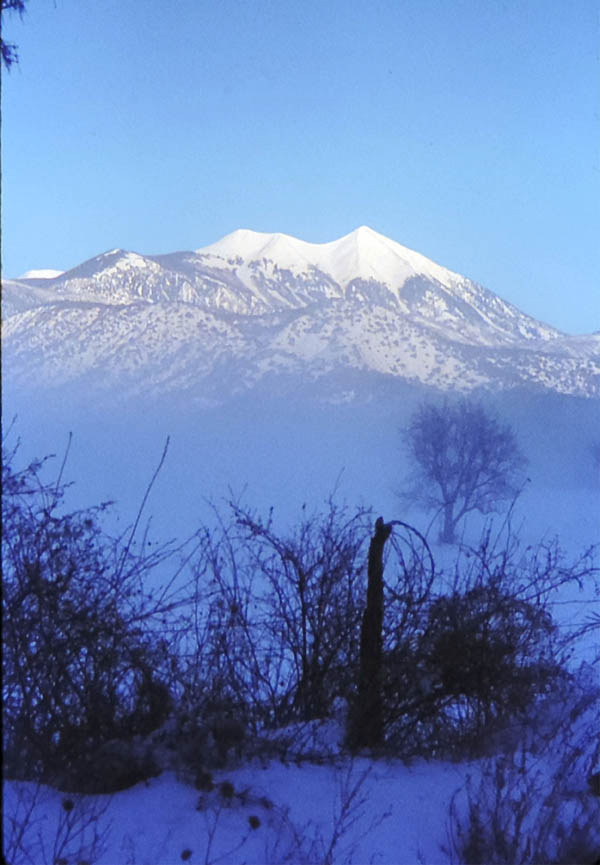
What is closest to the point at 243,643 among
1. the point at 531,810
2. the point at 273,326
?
the point at 531,810

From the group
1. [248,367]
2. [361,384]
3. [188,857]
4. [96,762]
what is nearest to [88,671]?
[96,762]

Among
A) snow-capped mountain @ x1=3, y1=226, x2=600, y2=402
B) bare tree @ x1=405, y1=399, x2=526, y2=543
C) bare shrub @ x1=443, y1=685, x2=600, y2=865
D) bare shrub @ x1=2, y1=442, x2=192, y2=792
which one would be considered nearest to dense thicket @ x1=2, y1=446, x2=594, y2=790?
bare shrub @ x1=2, y1=442, x2=192, y2=792

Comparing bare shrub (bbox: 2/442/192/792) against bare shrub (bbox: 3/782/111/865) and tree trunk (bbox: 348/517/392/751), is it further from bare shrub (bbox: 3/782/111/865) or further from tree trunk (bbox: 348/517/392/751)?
tree trunk (bbox: 348/517/392/751)

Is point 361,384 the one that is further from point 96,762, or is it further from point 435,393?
point 96,762

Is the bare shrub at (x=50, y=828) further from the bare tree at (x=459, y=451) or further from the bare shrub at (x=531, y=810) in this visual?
the bare tree at (x=459, y=451)

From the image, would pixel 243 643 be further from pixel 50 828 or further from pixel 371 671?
pixel 50 828

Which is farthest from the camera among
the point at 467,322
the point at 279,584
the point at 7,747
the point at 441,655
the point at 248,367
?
the point at 248,367

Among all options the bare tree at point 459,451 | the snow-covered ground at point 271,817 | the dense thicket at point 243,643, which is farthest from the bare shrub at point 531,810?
the bare tree at point 459,451
